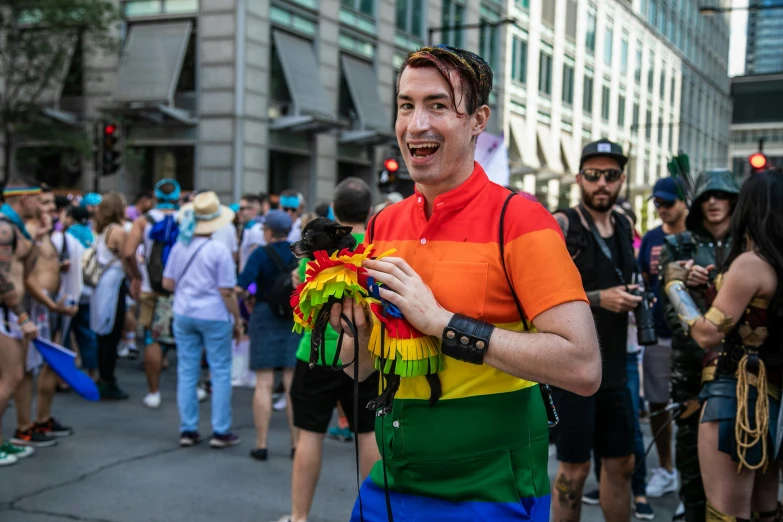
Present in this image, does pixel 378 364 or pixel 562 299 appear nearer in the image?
pixel 562 299

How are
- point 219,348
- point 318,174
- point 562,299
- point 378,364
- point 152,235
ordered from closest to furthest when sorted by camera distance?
1. point 562,299
2. point 378,364
3. point 219,348
4. point 152,235
5. point 318,174

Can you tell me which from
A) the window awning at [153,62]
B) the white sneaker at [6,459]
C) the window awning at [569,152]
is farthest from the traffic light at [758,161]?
the window awning at [569,152]

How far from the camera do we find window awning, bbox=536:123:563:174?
123ft

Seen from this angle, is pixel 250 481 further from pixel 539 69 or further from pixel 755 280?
pixel 539 69

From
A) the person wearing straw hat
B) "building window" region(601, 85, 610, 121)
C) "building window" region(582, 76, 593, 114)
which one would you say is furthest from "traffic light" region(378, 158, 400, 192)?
"building window" region(601, 85, 610, 121)

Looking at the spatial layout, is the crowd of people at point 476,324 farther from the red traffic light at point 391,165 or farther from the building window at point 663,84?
the building window at point 663,84

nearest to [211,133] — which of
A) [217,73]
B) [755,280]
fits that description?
[217,73]

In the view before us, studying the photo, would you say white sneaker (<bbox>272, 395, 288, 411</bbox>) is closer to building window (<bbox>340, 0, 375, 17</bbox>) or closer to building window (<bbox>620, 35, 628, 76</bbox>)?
building window (<bbox>340, 0, 375, 17</bbox>)

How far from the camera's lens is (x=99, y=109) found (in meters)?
20.5

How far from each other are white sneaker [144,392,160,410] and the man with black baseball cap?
5200mm

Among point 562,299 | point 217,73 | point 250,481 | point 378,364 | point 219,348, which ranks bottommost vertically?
point 250,481

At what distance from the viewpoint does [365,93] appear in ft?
78.3

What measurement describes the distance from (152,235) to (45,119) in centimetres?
1402

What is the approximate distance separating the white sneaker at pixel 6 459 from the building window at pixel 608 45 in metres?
44.1
